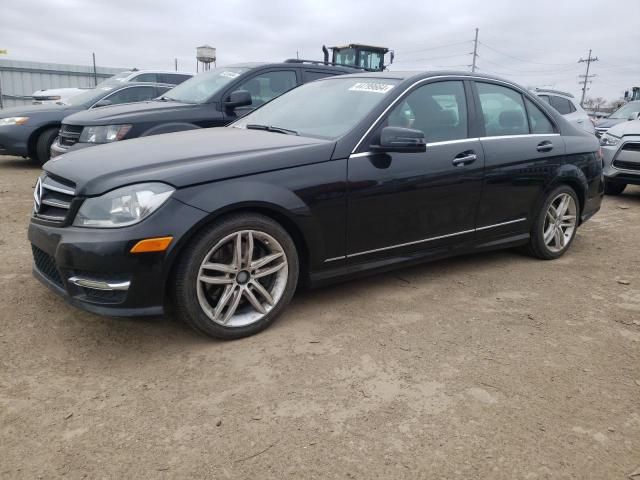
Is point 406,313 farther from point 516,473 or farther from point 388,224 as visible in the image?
point 516,473

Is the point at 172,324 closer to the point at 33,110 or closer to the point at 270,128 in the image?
the point at 270,128

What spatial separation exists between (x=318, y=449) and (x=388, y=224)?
1.76 m

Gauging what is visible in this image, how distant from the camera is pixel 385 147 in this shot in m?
3.41

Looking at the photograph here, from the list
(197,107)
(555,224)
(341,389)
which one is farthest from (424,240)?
(197,107)

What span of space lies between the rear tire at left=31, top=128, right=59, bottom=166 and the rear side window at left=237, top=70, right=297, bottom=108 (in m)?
4.00

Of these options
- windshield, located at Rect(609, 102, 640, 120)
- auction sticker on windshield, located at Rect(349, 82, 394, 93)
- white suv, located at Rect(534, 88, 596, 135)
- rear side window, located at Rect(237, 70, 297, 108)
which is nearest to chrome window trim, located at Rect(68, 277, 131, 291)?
auction sticker on windshield, located at Rect(349, 82, 394, 93)

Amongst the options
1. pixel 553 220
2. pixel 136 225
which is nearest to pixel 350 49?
pixel 553 220

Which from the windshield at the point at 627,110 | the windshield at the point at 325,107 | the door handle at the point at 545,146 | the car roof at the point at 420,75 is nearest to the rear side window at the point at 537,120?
the door handle at the point at 545,146

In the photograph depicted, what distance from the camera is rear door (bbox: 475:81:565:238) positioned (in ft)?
13.6

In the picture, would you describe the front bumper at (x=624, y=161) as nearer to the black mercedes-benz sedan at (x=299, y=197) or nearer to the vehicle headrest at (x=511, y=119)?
the black mercedes-benz sedan at (x=299, y=197)

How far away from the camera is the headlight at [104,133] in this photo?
6253 mm

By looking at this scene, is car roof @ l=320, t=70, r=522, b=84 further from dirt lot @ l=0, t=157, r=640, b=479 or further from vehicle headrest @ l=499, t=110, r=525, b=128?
dirt lot @ l=0, t=157, r=640, b=479

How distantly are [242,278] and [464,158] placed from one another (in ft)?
6.29

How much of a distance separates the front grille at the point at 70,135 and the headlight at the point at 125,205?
4.50 metres
